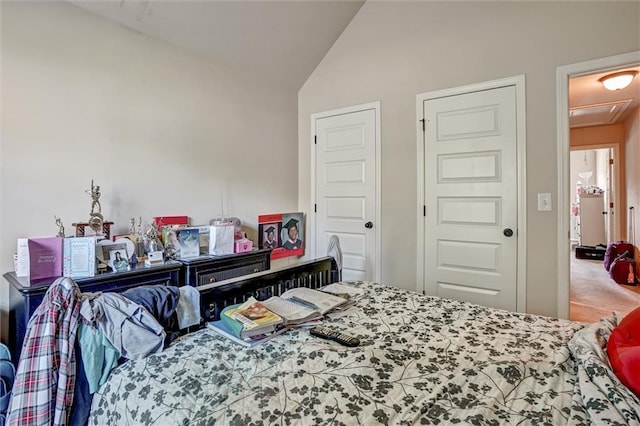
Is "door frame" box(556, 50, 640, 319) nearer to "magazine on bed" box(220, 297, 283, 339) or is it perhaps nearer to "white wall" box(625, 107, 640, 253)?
"magazine on bed" box(220, 297, 283, 339)

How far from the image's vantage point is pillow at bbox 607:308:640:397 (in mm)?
944

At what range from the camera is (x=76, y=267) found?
6.16 feet

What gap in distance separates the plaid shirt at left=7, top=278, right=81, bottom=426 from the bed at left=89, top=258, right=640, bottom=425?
12 centimetres

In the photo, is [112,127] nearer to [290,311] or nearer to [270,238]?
[270,238]

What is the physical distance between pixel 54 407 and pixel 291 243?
8.87ft

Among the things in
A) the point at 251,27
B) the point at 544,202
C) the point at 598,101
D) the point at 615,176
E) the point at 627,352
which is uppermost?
the point at 251,27

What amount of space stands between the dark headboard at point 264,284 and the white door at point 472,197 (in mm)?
1155

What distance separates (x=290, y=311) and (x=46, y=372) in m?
0.88

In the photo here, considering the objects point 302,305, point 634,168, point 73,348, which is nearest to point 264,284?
point 302,305

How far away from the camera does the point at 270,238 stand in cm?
350

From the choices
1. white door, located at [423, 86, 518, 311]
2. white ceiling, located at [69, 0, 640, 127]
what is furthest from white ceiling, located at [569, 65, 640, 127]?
white door, located at [423, 86, 518, 311]

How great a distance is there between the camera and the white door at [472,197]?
2.64 m

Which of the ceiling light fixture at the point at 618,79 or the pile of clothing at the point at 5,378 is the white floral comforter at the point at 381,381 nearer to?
the pile of clothing at the point at 5,378

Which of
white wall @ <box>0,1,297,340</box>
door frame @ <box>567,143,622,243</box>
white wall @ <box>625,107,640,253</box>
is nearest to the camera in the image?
white wall @ <box>0,1,297,340</box>
